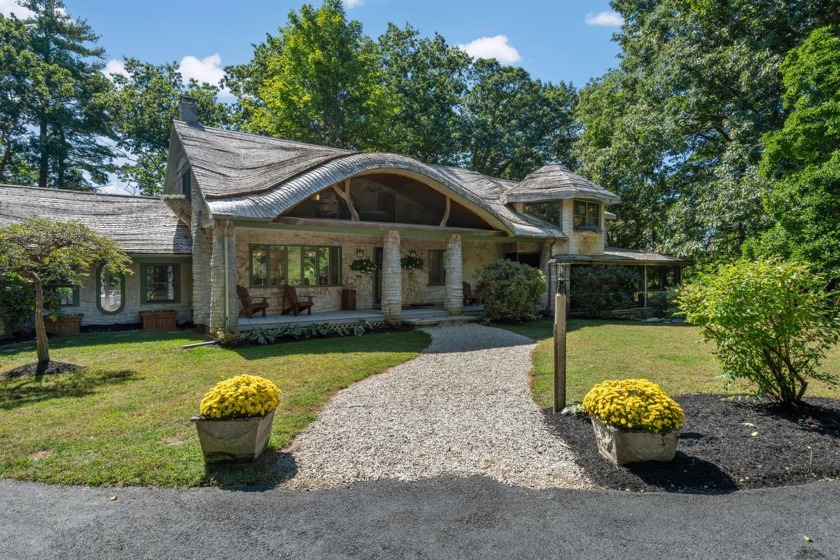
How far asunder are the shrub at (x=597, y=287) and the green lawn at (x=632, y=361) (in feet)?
10.4

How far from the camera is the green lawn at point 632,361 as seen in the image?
7.01 m

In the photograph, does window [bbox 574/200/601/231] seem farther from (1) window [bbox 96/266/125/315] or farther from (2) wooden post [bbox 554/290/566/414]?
(1) window [bbox 96/266/125/315]

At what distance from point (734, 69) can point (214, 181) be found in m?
19.9

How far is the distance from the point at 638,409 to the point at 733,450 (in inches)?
49.7

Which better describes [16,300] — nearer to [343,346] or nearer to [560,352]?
[343,346]

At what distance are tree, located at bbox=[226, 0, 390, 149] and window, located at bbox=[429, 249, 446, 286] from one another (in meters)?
13.0

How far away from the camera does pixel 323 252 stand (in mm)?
15258

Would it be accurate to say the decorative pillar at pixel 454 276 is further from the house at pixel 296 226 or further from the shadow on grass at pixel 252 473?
the shadow on grass at pixel 252 473

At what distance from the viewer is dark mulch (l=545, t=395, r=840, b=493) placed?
397 centimetres

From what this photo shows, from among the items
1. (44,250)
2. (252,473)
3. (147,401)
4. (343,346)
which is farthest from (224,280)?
(252,473)

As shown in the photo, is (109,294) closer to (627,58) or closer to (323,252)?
(323,252)

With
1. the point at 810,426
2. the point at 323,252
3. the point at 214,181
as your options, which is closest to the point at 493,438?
the point at 810,426

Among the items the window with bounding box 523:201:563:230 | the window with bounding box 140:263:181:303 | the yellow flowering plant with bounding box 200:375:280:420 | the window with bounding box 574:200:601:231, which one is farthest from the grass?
the window with bounding box 574:200:601:231

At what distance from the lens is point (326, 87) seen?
26.8 metres
